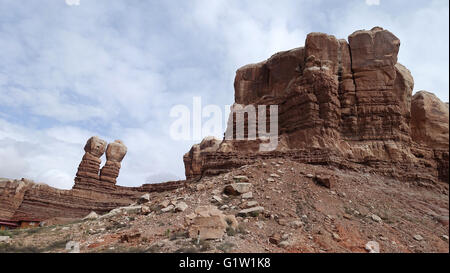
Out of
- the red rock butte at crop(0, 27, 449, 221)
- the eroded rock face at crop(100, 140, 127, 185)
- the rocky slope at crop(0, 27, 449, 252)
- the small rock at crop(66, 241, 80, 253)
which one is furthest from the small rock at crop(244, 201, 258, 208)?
the eroded rock face at crop(100, 140, 127, 185)

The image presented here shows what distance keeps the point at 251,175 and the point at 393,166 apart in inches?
390

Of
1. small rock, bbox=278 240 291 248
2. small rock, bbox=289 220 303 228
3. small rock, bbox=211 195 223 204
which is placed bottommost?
small rock, bbox=278 240 291 248

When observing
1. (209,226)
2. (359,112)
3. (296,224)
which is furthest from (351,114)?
(209,226)

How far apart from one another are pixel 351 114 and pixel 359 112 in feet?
1.84

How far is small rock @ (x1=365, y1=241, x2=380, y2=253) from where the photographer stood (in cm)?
973

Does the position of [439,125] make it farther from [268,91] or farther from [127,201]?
[127,201]

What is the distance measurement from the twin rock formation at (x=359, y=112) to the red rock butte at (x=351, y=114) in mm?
63

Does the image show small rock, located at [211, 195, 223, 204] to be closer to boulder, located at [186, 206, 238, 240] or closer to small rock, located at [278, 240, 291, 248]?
boulder, located at [186, 206, 238, 240]

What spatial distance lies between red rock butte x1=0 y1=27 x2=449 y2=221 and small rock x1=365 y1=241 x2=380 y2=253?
7.29 meters

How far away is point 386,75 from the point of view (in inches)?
858

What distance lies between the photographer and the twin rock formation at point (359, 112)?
64.2ft

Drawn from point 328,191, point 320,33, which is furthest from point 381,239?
point 320,33

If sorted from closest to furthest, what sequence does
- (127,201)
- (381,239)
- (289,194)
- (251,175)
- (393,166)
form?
(381,239)
(289,194)
(251,175)
(393,166)
(127,201)

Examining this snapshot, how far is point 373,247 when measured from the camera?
32.4ft
